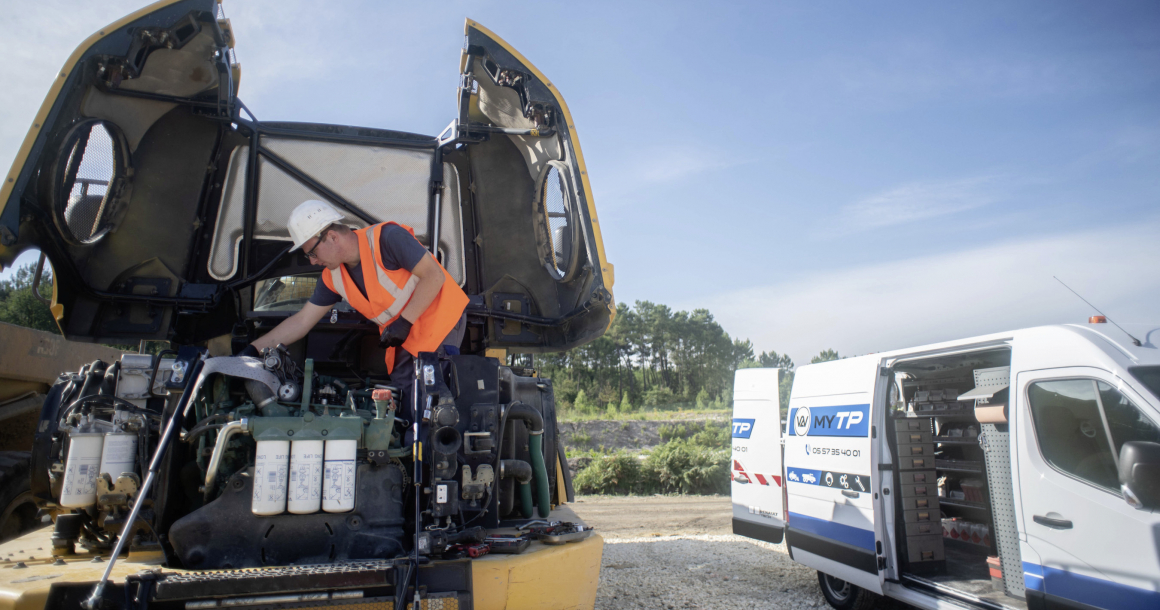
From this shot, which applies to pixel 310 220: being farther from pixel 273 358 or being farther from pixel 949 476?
pixel 949 476

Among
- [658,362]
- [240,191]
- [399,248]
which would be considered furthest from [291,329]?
[658,362]

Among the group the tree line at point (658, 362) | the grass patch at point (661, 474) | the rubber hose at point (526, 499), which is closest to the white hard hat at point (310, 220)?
the rubber hose at point (526, 499)

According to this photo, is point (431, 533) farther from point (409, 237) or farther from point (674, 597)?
point (674, 597)

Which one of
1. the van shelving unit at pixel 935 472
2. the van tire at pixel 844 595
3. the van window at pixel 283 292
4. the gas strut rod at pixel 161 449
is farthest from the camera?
the van tire at pixel 844 595

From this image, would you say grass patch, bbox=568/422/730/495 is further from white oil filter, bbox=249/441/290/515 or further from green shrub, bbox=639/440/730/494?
white oil filter, bbox=249/441/290/515

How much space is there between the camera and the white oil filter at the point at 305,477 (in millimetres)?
2732

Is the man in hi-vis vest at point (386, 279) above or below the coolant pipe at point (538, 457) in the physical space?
above

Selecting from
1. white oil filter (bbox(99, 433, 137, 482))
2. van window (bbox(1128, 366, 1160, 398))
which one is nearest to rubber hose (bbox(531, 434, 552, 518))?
white oil filter (bbox(99, 433, 137, 482))

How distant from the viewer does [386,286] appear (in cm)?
367

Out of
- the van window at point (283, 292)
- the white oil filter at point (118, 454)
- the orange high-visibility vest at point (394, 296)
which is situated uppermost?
the van window at point (283, 292)

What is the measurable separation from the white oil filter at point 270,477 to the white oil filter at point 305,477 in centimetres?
3

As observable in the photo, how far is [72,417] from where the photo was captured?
10.1 ft

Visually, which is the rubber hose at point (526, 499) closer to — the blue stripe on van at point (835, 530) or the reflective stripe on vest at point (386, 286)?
the reflective stripe on vest at point (386, 286)

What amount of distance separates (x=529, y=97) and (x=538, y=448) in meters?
2.34
